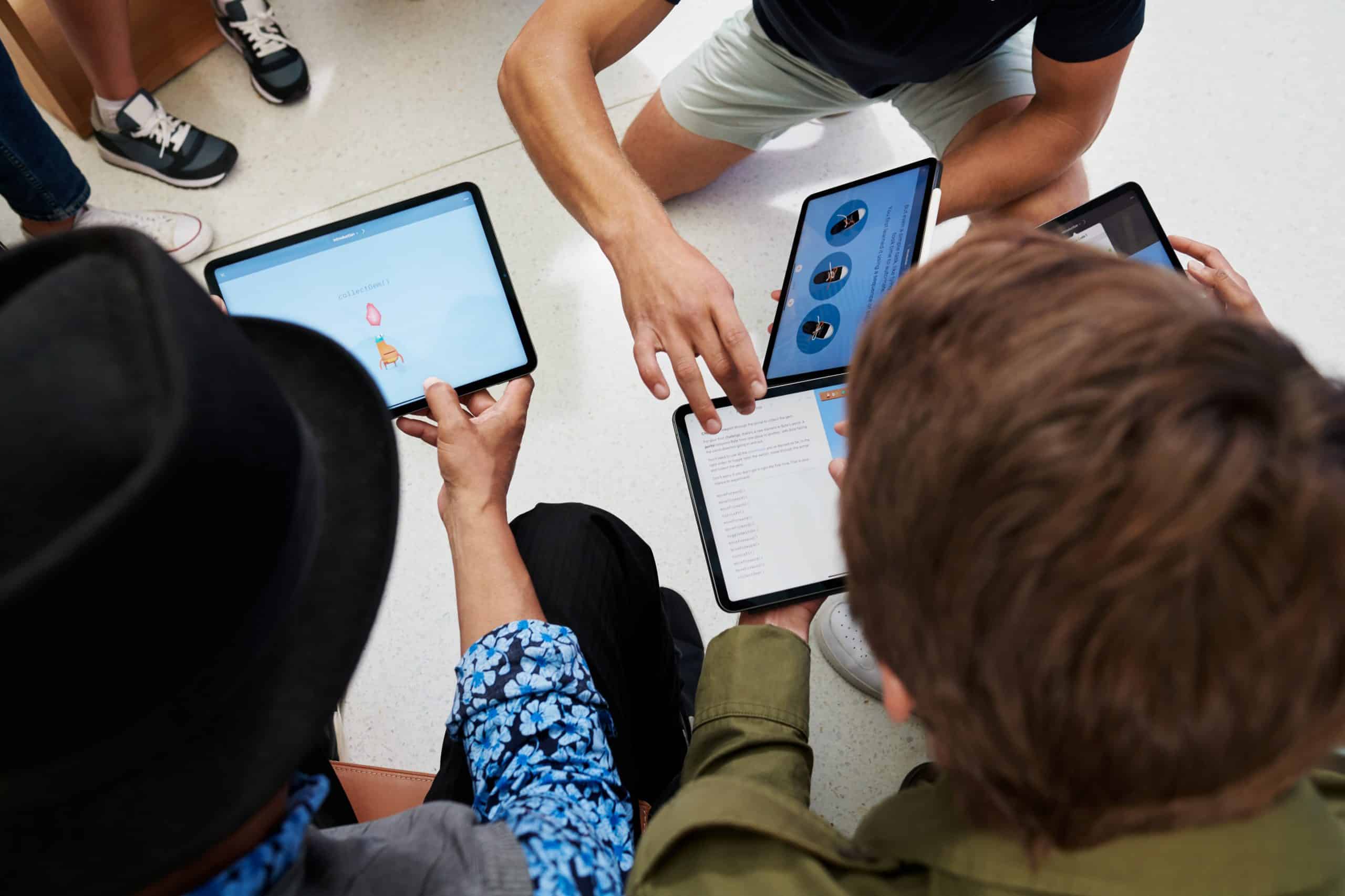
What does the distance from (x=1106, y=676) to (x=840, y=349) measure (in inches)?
26.5

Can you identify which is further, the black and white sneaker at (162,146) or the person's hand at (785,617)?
the black and white sneaker at (162,146)

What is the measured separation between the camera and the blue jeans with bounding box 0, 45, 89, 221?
1263 mm

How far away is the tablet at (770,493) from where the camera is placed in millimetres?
941

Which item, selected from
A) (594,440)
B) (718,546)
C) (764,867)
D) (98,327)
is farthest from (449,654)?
(98,327)

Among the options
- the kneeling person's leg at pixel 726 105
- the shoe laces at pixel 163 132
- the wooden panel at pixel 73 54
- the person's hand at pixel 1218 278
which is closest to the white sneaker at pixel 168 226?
the shoe laces at pixel 163 132

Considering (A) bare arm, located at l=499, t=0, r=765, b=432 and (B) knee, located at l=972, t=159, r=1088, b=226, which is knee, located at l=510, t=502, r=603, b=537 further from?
(B) knee, located at l=972, t=159, r=1088, b=226

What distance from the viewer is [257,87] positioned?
5.40 ft

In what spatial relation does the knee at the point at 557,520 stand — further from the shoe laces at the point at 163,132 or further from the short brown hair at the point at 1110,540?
the shoe laces at the point at 163,132

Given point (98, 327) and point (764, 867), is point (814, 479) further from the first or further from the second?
point (98, 327)

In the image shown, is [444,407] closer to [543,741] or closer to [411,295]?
[411,295]

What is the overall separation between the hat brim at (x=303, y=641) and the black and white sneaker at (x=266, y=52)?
1.29m

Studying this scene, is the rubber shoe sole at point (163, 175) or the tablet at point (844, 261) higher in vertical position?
the rubber shoe sole at point (163, 175)

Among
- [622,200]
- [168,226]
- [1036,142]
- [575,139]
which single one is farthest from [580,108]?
[168,226]

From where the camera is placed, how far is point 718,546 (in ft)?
3.13
